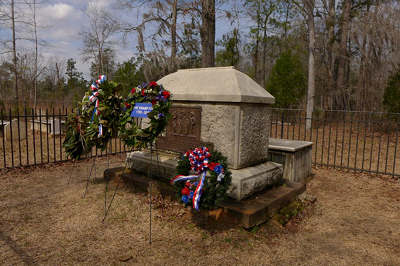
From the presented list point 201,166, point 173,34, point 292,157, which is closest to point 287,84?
point 173,34

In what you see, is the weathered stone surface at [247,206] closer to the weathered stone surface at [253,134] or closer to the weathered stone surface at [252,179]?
the weathered stone surface at [252,179]

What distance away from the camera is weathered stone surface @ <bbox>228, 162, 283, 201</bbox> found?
338 centimetres

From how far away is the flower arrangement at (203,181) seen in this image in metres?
2.97

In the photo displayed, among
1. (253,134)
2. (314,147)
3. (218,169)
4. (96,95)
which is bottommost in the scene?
(314,147)

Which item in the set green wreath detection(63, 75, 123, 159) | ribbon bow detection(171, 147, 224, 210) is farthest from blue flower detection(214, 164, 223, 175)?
green wreath detection(63, 75, 123, 159)

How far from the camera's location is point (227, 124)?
11.8 feet

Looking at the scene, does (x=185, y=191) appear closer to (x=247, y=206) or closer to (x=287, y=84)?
(x=247, y=206)

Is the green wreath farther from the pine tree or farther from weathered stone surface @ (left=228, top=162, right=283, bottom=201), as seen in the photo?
the pine tree

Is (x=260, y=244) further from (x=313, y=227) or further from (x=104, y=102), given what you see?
(x=104, y=102)

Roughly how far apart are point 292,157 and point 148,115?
2686mm

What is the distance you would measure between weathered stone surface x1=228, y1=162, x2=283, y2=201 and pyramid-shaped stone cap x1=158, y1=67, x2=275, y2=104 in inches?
35.3

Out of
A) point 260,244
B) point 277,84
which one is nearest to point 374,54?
point 277,84

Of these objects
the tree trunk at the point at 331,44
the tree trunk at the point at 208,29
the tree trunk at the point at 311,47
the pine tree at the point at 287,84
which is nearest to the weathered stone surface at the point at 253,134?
the tree trunk at the point at 208,29

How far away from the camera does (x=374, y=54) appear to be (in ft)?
43.8
